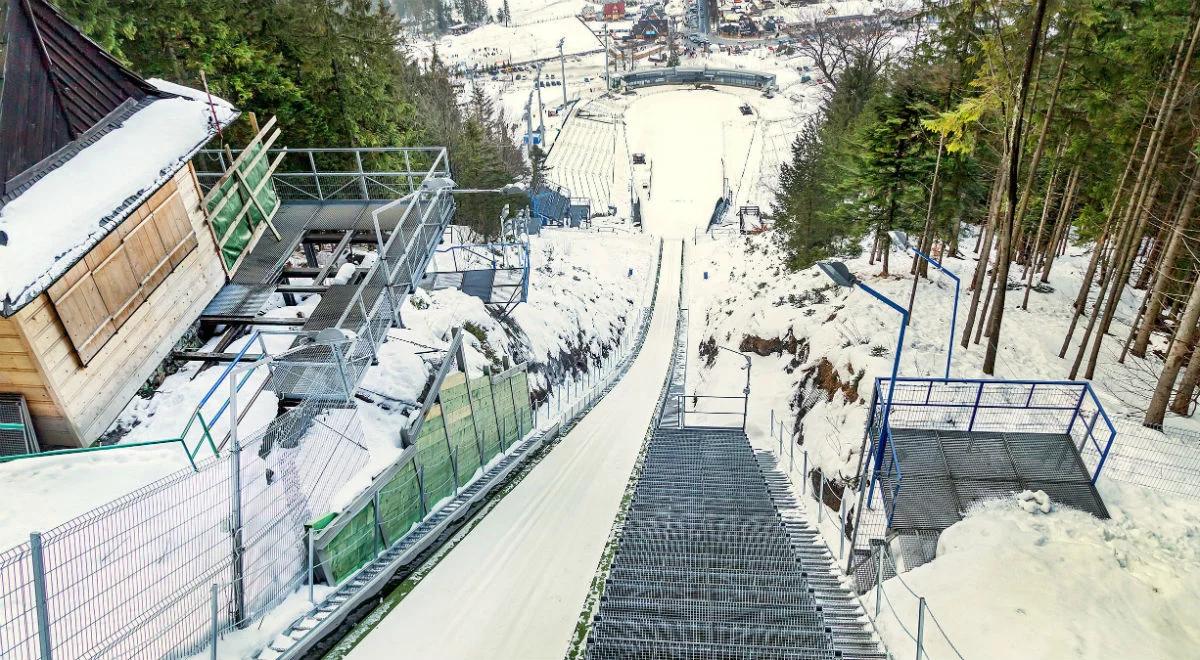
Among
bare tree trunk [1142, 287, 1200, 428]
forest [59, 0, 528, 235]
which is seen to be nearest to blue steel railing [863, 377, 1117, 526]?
bare tree trunk [1142, 287, 1200, 428]

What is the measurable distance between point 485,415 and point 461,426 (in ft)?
4.52

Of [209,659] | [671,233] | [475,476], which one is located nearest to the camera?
[209,659]

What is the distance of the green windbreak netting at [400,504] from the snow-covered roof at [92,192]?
5184mm

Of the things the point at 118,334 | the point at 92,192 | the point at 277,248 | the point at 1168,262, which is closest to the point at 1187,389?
the point at 1168,262

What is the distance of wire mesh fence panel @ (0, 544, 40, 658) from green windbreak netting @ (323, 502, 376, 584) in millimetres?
3284

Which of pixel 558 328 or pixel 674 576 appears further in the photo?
pixel 558 328

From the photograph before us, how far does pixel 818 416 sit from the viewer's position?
699 inches

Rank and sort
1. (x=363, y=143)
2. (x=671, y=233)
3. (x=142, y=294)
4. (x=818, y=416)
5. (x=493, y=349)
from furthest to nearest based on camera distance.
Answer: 1. (x=671, y=233)
2. (x=363, y=143)
3. (x=493, y=349)
4. (x=818, y=416)
5. (x=142, y=294)

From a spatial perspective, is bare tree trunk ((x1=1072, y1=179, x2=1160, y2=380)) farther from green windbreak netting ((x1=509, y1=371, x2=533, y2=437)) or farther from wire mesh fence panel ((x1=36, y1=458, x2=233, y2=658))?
wire mesh fence panel ((x1=36, y1=458, x2=233, y2=658))

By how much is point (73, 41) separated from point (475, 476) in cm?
1033

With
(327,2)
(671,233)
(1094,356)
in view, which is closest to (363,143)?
(327,2)

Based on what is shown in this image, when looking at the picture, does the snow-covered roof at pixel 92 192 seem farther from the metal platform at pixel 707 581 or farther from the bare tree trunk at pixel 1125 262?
the bare tree trunk at pixel 1125 262

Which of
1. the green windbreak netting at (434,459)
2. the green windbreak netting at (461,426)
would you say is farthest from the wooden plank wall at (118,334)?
the green windbreak netting at (461,426)

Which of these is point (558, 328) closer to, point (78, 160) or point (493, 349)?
point (493, 349)
